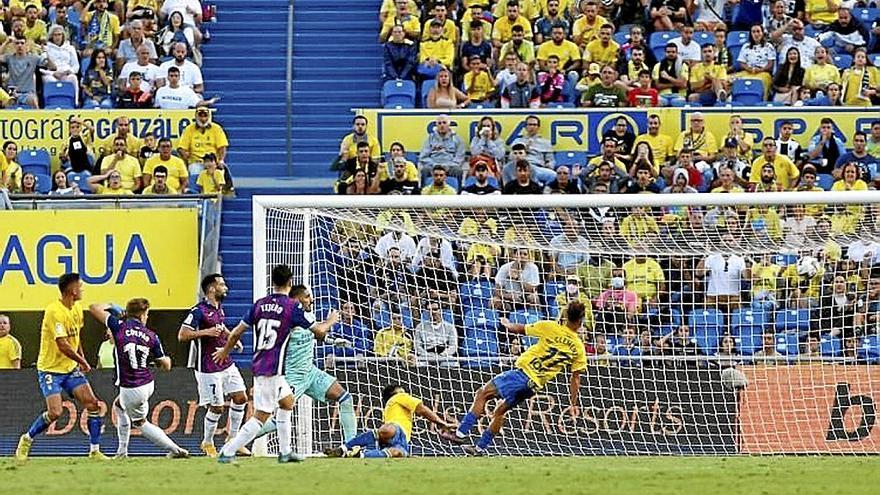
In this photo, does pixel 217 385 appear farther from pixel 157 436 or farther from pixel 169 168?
pixel 169 168

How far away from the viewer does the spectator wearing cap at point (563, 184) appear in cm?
2041

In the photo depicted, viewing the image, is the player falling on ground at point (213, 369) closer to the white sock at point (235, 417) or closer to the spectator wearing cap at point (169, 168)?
the white sock at point (235, 417)

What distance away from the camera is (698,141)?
68.9 feet

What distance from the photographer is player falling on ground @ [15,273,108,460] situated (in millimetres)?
15562

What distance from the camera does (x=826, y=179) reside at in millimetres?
20891

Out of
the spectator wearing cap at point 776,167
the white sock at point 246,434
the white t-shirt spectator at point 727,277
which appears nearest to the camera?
the white sock at point 246,434

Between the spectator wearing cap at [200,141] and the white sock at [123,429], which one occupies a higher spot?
the spectator wearing cap at [200,141]

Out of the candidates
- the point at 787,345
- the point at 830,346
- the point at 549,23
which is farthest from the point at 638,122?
the point at 830,346

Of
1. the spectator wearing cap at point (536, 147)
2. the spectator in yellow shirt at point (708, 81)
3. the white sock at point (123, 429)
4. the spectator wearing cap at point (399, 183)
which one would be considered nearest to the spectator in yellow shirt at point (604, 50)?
the spectator in yellow shirt at point (708, 81)

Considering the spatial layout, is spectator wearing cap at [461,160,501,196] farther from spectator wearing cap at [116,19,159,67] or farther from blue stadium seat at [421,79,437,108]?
spectator wearing cap at [116,19,159,67]

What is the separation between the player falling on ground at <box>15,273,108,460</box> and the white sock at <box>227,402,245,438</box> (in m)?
1.28

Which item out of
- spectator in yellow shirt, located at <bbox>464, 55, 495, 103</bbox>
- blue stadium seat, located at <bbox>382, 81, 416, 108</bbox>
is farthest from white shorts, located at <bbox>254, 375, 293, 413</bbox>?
spectator in yellow shirt, located at <bbox>464, 55, 495, 103</bbox>

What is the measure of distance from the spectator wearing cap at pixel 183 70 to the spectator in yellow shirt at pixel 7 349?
446 cm

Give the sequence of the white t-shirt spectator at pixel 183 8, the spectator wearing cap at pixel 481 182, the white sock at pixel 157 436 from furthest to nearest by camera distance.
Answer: the white t-shirt spectator at pixel 183 8 < the spectator wearing cap at pixel 481 182 < the white sock at pixel 157 436
